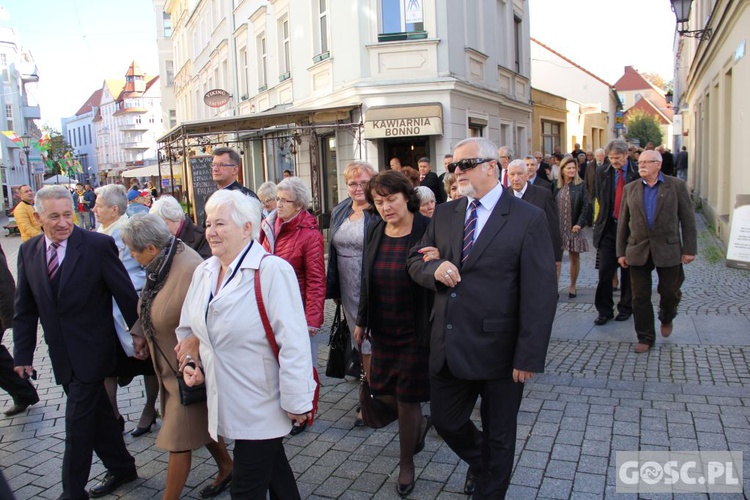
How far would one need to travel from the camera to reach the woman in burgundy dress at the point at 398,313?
3.90 metres

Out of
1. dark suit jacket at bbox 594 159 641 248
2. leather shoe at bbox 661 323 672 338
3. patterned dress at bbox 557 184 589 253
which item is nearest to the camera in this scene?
leather shoe at bbox 661 323 672 338

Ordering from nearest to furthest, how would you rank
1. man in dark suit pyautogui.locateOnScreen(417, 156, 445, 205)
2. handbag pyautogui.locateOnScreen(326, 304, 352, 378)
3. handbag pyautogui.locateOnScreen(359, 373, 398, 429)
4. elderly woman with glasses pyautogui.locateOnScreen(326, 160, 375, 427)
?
handbag pyautogui.locateOnScreen(359, 373, 398, 429), elderly woman with glasses pyautogui.locateOnScreen(326, 160, 375, 427), handbag pyautogui.locateOnScreen(326, 304, 352, 378), man in dark suit pyautogui.locateOnScreen(417, 156, 445, 205)

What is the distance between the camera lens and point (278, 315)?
2.93 m

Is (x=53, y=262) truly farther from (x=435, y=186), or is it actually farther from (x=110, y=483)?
(x=435, y=186)

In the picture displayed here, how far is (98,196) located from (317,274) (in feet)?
6.62

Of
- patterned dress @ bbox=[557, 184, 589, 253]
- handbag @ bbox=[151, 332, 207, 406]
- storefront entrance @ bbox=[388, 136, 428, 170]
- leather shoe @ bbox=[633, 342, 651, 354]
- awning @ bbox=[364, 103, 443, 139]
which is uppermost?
awning @ bbox=[364, 103, 443, 139]

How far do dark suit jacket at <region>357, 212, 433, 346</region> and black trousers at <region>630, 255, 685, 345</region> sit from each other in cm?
321

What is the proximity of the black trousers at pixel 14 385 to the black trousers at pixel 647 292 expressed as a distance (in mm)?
5667

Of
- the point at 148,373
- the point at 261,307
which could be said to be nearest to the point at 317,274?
the point at 148,373

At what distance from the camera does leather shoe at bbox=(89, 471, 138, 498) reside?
13.0ft

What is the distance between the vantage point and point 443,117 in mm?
15281

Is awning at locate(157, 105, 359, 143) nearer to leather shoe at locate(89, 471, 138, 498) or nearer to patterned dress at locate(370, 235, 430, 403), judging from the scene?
patterned dress at locate(370, 235, 430, 403)

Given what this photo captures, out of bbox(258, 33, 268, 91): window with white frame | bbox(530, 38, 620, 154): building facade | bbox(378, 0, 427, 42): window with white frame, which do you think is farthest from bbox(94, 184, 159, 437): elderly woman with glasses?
bbox(530, 38, 620, 154): building facade

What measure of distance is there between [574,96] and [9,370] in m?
38.3
